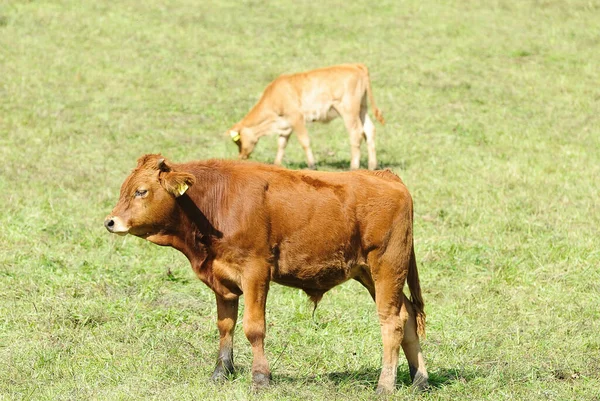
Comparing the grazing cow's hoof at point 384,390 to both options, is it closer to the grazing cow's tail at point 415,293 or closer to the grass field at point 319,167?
the grass field at point 319,167

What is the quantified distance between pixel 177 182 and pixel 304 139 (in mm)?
10470

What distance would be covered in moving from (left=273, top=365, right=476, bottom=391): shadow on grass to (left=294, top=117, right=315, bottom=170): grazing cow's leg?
9329mm

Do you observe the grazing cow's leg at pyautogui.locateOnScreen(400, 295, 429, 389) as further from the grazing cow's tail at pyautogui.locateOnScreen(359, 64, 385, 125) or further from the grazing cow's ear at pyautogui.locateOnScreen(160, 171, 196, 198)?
the grazing cow's tail at pyautogui.locateOnScreen(359, 64, 385, 125)

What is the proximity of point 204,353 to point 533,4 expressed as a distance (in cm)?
2228

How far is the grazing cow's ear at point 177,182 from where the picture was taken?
712 cm

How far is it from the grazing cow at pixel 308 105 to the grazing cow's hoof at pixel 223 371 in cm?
1036

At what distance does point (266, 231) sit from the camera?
7.25 m

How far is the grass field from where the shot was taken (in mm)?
8070

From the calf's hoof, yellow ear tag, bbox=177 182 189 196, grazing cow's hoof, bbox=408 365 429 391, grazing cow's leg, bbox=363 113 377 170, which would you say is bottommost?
grazing cow's leg, bbox=363 113 377 170

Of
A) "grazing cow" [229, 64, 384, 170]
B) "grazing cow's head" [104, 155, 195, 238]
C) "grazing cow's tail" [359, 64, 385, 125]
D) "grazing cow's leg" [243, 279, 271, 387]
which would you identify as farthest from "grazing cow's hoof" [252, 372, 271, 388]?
"grazing cow's tail" [359, 64, 385, 125]

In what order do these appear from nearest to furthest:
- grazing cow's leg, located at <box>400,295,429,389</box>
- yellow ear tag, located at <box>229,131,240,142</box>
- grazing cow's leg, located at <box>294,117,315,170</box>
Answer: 1. grazing cow's leg, located at <box>400,295,429,389</box>
2. yellow ear tag, located at <box>229,131,240,142</box>
3. grazing cow's leg, located at <box>294,117,315,170</box>

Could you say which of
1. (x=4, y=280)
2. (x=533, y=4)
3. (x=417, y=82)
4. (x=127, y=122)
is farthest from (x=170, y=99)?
(x=533, y=4)

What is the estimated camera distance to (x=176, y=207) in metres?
7.34

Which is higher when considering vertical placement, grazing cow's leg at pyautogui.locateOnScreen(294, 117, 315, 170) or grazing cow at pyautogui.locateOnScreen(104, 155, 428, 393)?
grazing cow at pyautogui.locateOnScreen(104, 155, 428, 393)
